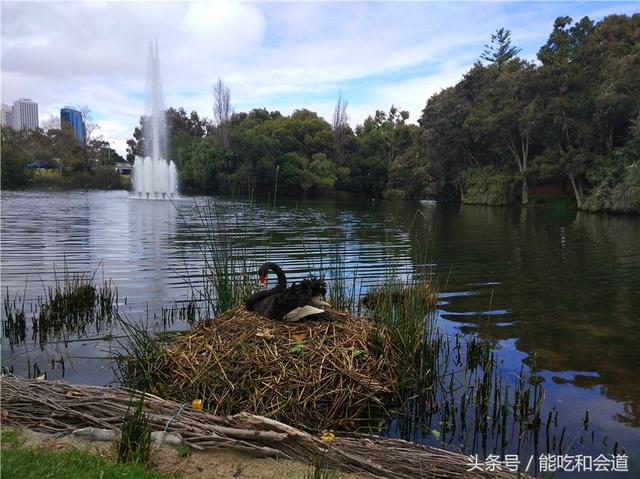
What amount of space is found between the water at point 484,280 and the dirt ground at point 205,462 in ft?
5.07

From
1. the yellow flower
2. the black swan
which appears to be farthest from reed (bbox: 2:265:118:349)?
the yellow flower

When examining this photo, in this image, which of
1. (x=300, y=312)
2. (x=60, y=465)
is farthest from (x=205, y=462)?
(x=300, y=312)

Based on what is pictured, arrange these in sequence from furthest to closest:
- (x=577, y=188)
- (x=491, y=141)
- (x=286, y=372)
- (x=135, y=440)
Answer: (x=491, y=141) → (x=577, y=188) → (x=286, y=372) → (x=135, y=440)

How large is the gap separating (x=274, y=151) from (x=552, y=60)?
2901 centimetres

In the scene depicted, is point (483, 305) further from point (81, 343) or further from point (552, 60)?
point (552, 60)

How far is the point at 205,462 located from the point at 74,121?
255 feet

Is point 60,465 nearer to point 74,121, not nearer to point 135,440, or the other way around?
point 135,440

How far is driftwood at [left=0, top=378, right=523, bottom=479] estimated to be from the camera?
9.60ft

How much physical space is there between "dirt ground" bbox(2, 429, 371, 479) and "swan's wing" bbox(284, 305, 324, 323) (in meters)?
1.61

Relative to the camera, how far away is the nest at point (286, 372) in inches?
150

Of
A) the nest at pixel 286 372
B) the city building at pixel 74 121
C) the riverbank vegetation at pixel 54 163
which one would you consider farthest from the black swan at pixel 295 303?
the city building at pixel 74 121

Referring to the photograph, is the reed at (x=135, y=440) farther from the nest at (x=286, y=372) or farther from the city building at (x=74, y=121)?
the city building at (x=74, y=121)

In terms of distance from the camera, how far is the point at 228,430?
10.1 ft

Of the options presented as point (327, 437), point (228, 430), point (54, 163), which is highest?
point (54, 163)
